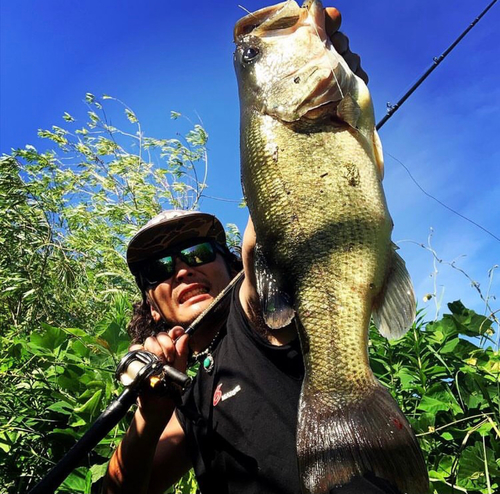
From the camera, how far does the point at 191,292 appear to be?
7.68 ft

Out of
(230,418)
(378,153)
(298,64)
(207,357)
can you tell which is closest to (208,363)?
(207,357)

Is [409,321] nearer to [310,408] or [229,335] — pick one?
[310,408]

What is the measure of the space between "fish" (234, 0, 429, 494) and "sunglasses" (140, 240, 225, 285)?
91 cm

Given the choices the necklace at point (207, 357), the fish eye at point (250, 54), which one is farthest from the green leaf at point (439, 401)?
the fish eye at point (250, 54)

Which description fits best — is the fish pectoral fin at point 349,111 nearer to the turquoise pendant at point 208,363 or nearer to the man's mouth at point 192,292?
the turquoise pendant at point 208,363

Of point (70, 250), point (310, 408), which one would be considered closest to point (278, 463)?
point (310, 408)

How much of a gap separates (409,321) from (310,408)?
13.5 inches

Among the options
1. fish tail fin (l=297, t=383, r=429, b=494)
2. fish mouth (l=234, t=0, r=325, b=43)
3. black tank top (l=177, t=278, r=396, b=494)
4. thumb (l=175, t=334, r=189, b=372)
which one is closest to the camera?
fish tail fin (l=297, t=383, r=429, b=494)

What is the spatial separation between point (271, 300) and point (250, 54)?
917 mm

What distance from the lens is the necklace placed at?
73.4 inches

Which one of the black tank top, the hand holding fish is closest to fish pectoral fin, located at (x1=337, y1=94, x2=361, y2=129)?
the hand holding fish

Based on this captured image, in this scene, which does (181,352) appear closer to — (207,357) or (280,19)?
(207,357)

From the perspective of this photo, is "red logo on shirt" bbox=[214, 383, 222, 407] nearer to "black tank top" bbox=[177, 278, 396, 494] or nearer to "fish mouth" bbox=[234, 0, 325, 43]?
"black tank top" bbox=[177, 278, 396, 494]

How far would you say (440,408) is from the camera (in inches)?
99.9
